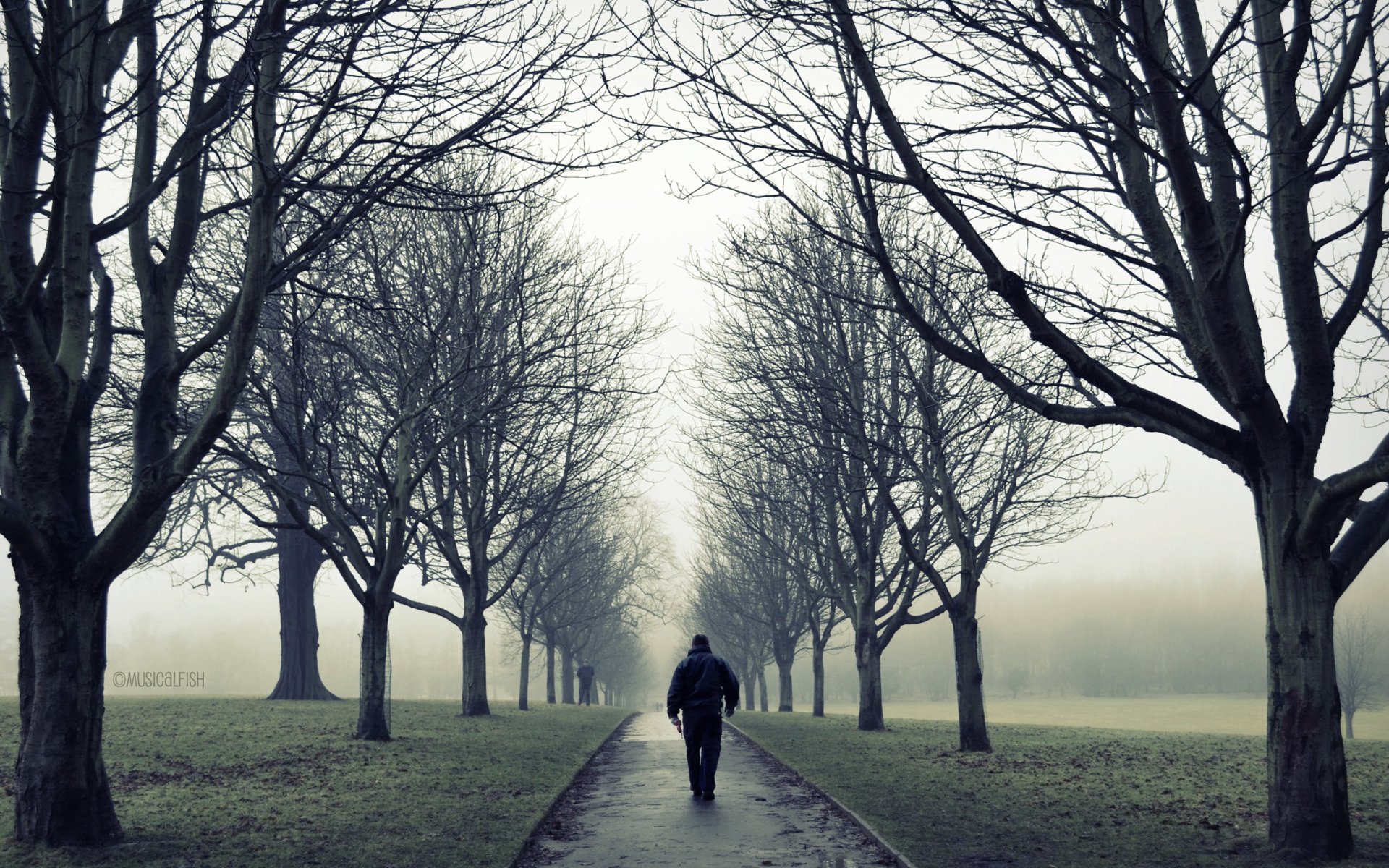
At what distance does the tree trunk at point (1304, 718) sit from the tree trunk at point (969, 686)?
331 inches

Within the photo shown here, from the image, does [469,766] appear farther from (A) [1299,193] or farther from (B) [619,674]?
(B) [619,674]

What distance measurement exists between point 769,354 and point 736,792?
10050 millimetres

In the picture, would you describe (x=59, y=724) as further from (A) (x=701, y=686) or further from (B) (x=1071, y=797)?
(B) (x=1071, y=797)

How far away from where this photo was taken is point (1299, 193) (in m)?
7.69

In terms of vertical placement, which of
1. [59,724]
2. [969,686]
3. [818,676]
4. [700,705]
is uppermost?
[59,724]

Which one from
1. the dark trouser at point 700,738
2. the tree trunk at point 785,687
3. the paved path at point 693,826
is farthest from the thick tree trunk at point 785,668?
the dark trouser at point 700,738

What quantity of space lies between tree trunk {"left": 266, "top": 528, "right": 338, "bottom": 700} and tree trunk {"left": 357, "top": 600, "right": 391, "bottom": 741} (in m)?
11.4

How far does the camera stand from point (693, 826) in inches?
360

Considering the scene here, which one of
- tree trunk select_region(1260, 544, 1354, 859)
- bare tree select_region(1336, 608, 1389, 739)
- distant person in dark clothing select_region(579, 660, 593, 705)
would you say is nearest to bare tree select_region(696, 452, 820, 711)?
distant person in dark clothing select_region(579, 660, 593, 705)

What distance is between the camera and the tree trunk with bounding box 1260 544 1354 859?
712cm

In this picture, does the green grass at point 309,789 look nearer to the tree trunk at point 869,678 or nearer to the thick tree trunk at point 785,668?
the tree trunk at point 869,678

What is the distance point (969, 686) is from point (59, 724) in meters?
12.3

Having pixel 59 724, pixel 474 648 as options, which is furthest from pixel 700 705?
pixel 474 648

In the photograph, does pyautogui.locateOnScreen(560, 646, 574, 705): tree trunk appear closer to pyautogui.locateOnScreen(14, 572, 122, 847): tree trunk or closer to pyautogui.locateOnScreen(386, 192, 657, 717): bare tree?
pyautogui.locateOnScreen(386, 192, 657, 717): bare tree
